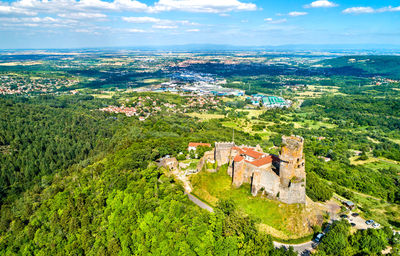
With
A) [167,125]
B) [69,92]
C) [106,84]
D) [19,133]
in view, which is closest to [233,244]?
[167,125]

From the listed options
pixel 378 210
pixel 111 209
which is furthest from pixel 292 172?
pixel 111 209

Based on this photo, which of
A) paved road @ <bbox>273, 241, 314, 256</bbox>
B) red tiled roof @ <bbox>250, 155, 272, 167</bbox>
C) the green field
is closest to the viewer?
paved road @ <bbox>273, 241, 314, 256</bbox>

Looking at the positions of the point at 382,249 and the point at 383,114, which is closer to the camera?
the point at 382,249

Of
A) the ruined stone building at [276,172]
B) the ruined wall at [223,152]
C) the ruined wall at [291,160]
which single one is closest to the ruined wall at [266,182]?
the ruined stone building at [276,172]

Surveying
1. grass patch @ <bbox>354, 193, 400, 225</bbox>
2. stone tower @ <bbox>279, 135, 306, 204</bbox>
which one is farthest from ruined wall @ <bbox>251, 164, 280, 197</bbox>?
grass patch @ <bbox>354, 193, 400, 225</bbox>

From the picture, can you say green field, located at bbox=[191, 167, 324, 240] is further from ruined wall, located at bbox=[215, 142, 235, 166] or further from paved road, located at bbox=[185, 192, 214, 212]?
ruined wall, located at bbox=[215, 142, 235, 166]

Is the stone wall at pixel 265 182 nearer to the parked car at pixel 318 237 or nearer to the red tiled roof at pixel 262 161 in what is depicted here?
the red tiled roof at pixel 262 161

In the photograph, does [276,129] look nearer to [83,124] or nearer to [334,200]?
[334,200]

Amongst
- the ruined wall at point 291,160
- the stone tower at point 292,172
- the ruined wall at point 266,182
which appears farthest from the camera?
the ruined wall at point 266,182

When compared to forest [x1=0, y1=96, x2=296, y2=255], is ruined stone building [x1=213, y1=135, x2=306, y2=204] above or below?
above
